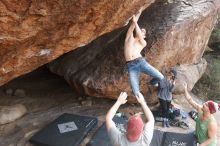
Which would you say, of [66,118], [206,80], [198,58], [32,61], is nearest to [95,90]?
[66,118]

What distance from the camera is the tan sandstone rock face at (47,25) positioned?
197 inches

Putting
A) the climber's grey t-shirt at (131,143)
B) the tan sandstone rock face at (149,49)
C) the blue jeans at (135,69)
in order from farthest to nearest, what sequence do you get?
the tan sandstone rock face at (149,49) < the blue jeans at (135,69) < the climber's grey t-shirt at (131,143)

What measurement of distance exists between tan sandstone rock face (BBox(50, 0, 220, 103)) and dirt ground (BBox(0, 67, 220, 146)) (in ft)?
1.56

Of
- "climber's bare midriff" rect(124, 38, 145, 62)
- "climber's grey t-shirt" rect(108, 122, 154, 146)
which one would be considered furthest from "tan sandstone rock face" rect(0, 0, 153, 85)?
"climber's grey t-shirt" rect(108, 122, 154, 146)

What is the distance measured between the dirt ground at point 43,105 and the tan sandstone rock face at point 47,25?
73.1 inches

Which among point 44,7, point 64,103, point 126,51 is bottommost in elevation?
point 64,103

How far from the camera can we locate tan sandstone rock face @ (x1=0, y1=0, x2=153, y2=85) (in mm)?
4994

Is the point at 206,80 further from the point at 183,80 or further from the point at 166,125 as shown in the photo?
the point at 166,125

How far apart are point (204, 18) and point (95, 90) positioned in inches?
127

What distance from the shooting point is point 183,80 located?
9.05 m

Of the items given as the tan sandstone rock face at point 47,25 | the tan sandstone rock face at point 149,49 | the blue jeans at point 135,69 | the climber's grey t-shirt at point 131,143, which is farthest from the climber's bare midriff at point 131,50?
the climber's grey t-shirt at point 131,143

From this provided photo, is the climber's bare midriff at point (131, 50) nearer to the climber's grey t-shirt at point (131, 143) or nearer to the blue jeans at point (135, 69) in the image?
the blue jeans at point (135, 69)

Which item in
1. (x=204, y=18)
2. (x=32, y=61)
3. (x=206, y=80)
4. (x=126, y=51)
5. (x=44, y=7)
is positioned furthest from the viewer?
(x=206, y=80)

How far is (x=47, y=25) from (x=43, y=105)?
3.91 m
